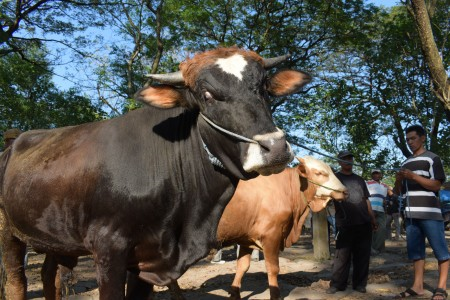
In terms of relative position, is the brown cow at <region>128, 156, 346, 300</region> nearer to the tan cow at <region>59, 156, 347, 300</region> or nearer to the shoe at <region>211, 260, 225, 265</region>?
the tan cow at <region>59, 156, 347, 300</region>

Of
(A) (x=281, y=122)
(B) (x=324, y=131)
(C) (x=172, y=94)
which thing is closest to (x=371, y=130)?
(B) (x=324, y=131)

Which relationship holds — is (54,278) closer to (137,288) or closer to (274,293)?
(137,288)

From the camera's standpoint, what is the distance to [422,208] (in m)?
5.93

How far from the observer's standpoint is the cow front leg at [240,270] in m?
6.50

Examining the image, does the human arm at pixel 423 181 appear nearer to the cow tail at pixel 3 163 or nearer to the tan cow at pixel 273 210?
the tan cow at pixel 273 210

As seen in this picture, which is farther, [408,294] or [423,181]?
[408,294]

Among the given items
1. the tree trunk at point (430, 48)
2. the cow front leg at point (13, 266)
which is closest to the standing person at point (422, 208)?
the tree trunk at point (430, 48)

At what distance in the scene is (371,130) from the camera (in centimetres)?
1988

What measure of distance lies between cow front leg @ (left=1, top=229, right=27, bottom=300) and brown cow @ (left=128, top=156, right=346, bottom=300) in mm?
2695

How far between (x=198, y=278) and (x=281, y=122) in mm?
16841

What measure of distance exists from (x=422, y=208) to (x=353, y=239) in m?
1.56

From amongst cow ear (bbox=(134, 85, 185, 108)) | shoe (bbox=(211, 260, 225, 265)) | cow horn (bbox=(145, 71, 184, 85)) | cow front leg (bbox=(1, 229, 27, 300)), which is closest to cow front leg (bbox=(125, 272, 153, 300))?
cow front leg (bbox=(1, 229, 27, 300))

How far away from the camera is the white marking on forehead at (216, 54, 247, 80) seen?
2.74 metres

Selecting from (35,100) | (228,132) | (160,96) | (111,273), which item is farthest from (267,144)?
(35,100)
